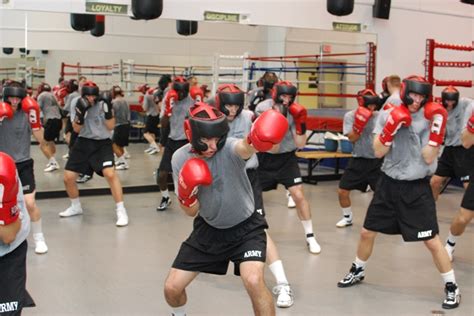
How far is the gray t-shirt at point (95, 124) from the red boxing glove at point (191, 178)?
3311mm

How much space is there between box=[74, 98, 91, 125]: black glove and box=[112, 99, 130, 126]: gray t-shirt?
1.88 metres

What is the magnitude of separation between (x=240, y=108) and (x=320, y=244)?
190cm

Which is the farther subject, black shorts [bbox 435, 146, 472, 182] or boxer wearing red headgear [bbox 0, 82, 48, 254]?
black shorts [bbox 435, 146, 472, 182]

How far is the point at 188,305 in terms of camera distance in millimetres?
3762

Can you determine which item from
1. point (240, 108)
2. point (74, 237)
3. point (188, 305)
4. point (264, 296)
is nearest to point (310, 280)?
point (188, 305)

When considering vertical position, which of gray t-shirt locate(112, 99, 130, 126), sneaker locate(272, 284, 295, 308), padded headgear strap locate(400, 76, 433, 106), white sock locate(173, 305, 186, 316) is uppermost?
padded headgear strap locate(400, 76, 433, 106)

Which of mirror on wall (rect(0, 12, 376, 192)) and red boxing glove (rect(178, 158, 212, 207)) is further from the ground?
mirror on wall (rect(0, 12, 376, 192))

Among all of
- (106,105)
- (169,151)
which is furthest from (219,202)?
(169,151)

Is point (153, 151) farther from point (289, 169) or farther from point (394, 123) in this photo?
point (394, 123)

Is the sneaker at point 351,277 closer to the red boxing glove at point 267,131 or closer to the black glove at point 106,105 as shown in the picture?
the red boxing glove at point 267,131

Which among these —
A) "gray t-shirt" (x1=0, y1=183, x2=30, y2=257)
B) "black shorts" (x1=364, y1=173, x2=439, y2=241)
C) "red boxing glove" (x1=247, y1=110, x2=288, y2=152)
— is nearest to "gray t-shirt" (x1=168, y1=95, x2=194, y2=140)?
"black shorts" (x1=364, y1=173, x2=439, y2=241)

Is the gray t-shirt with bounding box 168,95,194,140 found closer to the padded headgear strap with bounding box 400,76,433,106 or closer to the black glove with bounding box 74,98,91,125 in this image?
the black glove with bounding box 74,98,91,125

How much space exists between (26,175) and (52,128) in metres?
2.84

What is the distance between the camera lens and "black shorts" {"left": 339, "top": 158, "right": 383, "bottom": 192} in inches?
221
